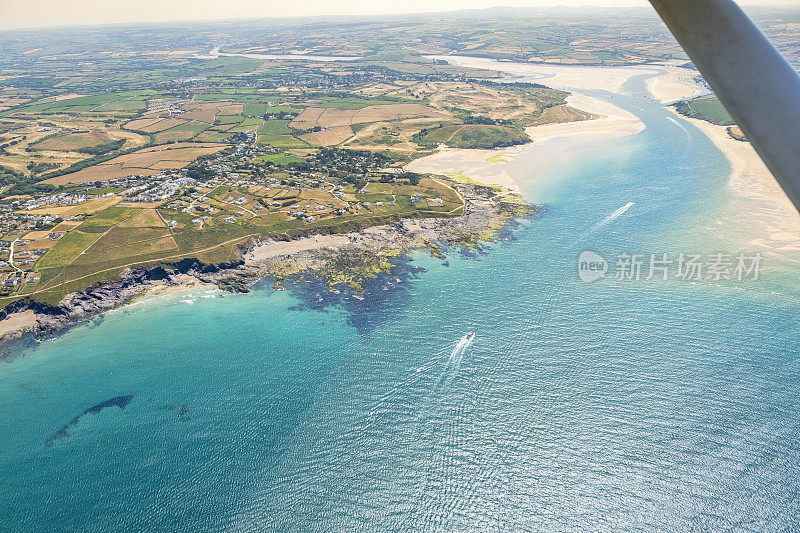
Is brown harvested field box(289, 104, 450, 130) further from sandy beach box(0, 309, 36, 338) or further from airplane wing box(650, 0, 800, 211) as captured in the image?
airplane wing box(650, 0, 800, 211)

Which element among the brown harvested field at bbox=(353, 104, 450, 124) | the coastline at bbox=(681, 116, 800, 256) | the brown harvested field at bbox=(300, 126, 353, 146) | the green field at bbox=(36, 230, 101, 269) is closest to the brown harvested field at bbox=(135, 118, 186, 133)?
the brown harvested field at bbox=(300, 126, 353, 146)

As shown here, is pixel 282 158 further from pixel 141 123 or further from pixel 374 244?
pixel 141 123

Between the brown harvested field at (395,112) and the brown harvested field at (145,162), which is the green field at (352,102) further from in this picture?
the brown harvested field at (145,162)

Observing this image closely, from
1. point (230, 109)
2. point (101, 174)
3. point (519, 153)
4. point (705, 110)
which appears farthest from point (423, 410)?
point (230, 109)

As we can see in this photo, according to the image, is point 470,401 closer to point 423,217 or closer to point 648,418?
point 648,418

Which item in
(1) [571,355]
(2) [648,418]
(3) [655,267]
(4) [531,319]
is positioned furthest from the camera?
(3) [655,267]

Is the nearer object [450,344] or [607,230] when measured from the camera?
[450,344]

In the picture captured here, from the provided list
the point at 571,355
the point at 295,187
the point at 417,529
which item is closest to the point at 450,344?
the point at 571,355
